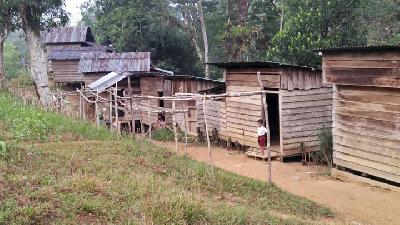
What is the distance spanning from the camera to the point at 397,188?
34.5ft

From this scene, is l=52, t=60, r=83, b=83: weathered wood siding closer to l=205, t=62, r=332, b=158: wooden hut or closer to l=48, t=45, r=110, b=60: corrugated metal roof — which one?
l=48, t=45, r=110, b=60: corrugated metal roof

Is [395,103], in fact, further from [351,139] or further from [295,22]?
[295,22]

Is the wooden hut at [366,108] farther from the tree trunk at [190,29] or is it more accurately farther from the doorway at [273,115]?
the tree trunk at [190,29]

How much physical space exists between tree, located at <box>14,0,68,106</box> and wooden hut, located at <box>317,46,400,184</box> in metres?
14.7

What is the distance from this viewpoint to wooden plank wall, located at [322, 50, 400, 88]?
10367 mm

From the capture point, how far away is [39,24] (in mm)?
21766

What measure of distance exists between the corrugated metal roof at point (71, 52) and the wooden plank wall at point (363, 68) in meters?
23.6

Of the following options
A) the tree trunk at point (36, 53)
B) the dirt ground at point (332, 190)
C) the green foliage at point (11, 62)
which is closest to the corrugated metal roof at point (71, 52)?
the tree trunk at point (36, 53)

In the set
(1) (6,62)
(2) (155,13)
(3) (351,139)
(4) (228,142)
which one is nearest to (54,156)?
(3) (351,139)

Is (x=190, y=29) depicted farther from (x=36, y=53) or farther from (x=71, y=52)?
(x=36, y=53)

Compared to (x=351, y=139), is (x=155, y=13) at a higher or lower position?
higher

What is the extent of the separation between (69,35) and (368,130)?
3048cm

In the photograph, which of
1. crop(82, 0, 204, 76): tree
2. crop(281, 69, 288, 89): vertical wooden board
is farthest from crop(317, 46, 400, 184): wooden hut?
crop(82, 0, 204, 76): tree

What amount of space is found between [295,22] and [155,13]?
1429cm
